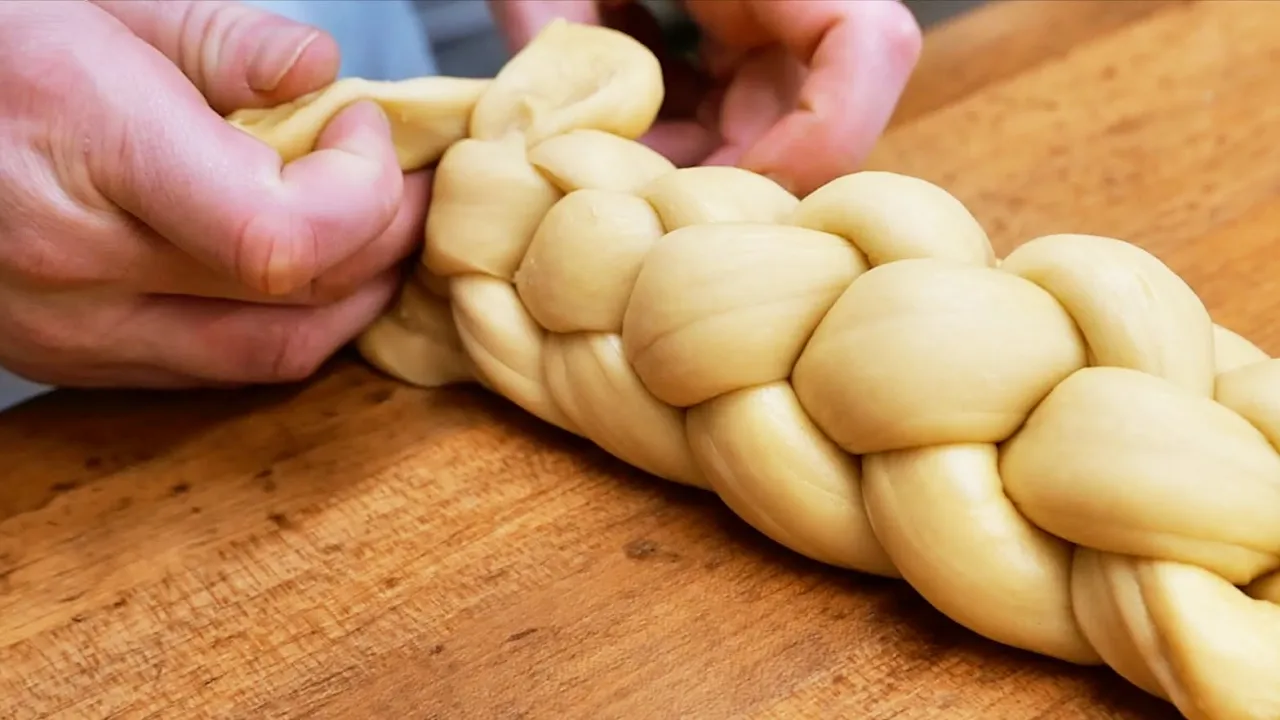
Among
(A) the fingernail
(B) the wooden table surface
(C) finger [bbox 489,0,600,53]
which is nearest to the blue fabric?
(C) finger [bbox 489,0,600,53]

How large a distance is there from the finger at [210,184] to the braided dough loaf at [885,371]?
0.08m

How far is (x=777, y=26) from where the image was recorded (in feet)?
3.35

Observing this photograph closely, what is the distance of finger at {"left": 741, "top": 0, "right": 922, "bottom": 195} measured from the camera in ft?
3.16

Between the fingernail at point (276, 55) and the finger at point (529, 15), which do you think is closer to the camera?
the fingernail at point (276, 55)

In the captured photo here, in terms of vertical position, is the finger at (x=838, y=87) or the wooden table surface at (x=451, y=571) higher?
the finger at (x=838, y=87)

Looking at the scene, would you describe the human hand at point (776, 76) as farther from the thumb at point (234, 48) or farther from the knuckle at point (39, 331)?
the knuckle at point (39, 331)

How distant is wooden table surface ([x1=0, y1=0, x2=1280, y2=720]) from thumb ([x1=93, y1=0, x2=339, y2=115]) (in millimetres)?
241

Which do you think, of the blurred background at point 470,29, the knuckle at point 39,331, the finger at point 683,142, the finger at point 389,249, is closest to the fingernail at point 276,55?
the finger at point 389,249

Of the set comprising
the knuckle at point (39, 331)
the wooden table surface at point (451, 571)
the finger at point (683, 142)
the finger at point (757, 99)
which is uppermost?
the finger at point (757, 99)

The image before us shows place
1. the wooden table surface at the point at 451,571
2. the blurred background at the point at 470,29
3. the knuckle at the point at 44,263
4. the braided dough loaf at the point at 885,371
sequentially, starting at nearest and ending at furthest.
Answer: the braided dough loaf at the point at 885,371
the wooden table surface at the point at 451,571
the knuckle at the point at 44,263
the blurred background at the point at 470,29

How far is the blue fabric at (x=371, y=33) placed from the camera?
127 cm

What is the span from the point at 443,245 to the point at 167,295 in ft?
0.70

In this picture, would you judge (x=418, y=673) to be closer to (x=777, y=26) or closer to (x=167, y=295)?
(x=167, y=295)

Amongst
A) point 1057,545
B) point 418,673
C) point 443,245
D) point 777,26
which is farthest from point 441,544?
point 777,26
